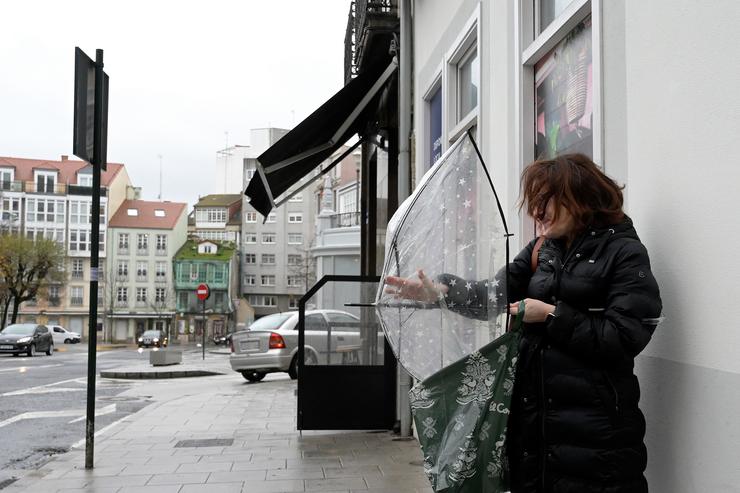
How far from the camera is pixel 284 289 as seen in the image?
82.5m

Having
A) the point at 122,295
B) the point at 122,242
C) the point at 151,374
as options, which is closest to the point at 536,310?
the point at 151,374

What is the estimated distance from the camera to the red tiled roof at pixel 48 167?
7931cm

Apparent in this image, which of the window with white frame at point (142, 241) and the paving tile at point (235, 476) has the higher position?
the window with white frame at point (142, 241)

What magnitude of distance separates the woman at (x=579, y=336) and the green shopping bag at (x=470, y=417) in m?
0.05

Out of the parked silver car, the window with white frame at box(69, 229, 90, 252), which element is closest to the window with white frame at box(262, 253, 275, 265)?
the window with white frame at box(69, 229, 90, 252)

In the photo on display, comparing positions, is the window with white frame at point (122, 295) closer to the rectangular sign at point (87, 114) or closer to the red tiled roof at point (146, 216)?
the red tiled roof at point (146, 216)

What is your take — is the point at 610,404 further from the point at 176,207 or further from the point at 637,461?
the point at 176,207

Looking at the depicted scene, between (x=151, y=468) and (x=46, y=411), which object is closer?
(x=151, y=468)

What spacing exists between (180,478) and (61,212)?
260ft

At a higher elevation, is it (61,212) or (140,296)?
(61,212)

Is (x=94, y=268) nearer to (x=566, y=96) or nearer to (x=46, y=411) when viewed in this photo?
(x=566, y=96)

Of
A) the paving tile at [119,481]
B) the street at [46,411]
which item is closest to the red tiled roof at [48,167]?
the street at [46,411]

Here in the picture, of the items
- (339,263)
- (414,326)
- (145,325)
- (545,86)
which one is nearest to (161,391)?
(339,263)

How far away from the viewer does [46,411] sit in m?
11.8
